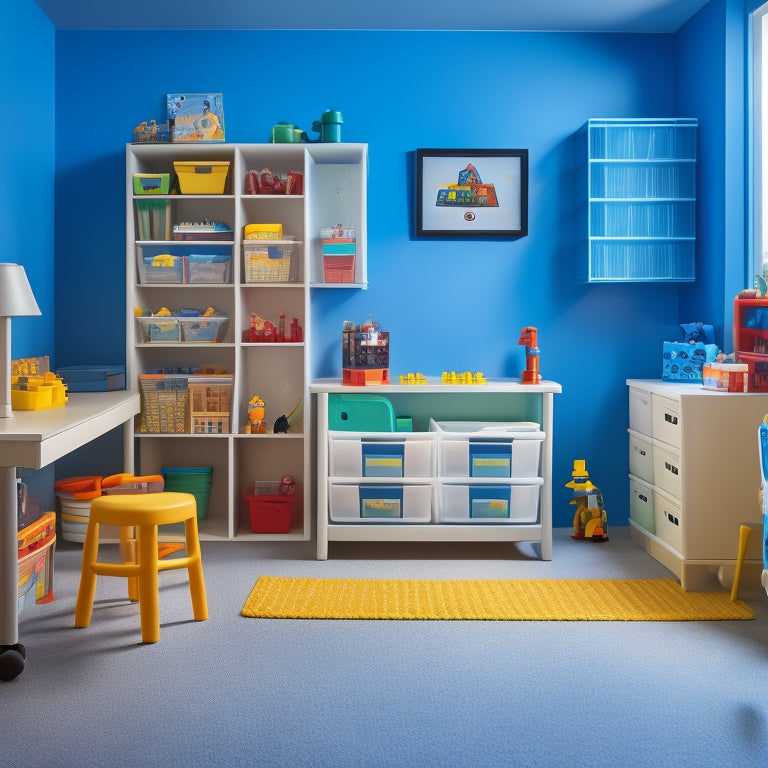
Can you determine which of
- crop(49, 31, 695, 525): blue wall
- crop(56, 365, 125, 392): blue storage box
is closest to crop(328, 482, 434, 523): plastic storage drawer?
crop(49, 31, 695, 525): blue wall

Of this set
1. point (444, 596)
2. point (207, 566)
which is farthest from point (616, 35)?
point (207, 566)

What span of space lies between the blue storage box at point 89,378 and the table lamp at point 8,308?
108 cm

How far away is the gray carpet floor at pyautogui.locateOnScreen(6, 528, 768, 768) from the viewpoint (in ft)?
6.97

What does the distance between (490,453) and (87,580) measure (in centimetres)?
186

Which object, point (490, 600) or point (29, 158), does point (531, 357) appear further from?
point (29, 158)

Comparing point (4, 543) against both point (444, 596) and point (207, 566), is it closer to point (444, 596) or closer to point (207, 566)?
point (207, 566)

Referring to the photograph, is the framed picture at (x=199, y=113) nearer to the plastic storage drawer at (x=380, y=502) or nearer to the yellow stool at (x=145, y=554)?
the plastic storage drawer at (x=380, y=502)

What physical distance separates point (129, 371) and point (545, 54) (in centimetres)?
274

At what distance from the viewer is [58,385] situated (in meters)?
3.47

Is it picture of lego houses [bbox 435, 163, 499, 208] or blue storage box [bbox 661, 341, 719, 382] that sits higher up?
picture of lego houses [bbox 435, 163, 499, 208]

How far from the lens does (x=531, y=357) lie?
13.6 ft

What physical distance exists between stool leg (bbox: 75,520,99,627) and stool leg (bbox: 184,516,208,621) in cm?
32

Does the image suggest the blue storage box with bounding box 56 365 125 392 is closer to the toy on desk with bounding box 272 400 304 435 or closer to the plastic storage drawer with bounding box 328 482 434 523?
the toy on desk with bounding box 272 400 304 435

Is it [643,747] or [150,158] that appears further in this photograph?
[150,158]
